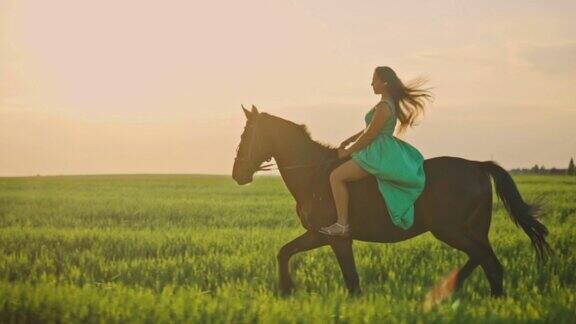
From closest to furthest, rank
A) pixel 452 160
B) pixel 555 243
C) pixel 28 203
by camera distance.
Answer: pixel 452 160 < pixel 555 243 < pixel 28 203

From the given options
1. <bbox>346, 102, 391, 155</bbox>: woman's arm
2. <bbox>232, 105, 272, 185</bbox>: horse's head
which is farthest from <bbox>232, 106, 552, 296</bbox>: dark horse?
<bbox>346, 102, 391, 155</bbox>: woman's arm

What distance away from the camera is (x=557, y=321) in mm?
6324

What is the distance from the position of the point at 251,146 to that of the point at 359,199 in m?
1.18

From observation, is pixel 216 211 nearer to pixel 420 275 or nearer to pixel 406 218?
pixel 420 275

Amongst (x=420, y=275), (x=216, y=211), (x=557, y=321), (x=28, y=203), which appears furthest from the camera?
(x=28, y=203)

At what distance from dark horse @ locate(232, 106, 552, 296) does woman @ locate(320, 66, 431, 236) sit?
15 cm

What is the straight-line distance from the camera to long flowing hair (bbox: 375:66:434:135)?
677 centimetres

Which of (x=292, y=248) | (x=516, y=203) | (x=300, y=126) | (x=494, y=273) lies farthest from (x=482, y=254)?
(x=300, y=126)

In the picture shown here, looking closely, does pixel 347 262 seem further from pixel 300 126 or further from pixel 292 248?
pixel 300 126

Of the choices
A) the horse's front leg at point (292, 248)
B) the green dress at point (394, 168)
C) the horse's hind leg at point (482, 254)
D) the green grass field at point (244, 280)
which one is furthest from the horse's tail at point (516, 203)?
the horse's front leg at point (292, 248)

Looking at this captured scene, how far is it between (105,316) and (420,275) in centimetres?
370

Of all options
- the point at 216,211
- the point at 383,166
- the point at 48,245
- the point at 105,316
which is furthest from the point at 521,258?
the point at 216,211

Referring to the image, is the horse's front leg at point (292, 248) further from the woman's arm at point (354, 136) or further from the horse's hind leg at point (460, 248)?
the horse's hind leg at point (460, 248)

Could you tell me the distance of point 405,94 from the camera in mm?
6836
